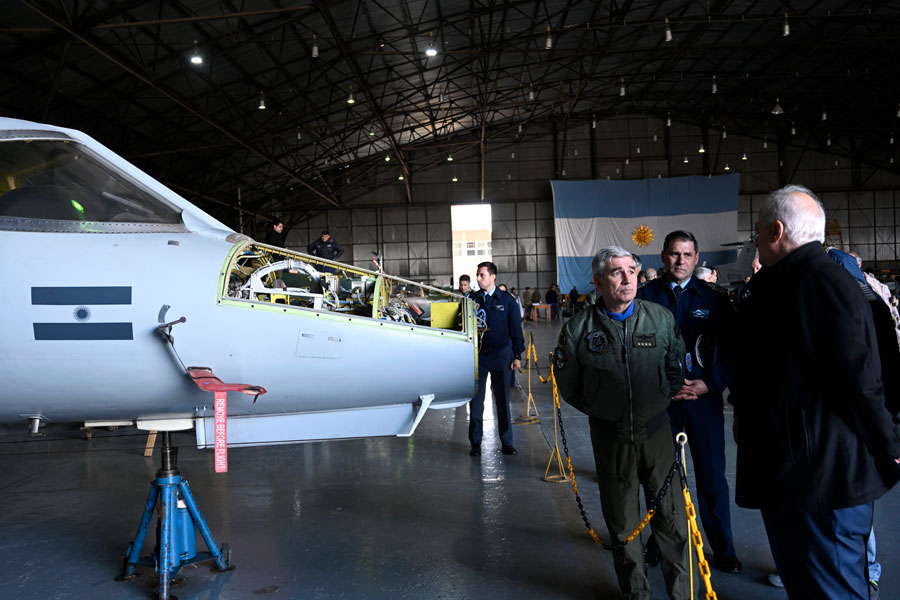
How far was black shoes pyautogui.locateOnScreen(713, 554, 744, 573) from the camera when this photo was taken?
4.00 metres

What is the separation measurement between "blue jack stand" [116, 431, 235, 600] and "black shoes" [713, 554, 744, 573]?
10.3ft

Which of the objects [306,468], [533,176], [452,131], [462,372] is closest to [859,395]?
[462,372]

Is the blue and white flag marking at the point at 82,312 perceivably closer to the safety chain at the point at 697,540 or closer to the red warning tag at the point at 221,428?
the red warning tag at the point at 221,428

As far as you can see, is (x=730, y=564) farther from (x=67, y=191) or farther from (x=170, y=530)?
(x=67, y=191)

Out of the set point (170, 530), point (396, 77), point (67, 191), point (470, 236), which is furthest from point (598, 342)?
point (470, 236)

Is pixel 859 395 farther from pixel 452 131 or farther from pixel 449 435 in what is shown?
pixel 452 131

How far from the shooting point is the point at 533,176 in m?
39.1

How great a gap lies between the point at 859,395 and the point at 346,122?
27.9m

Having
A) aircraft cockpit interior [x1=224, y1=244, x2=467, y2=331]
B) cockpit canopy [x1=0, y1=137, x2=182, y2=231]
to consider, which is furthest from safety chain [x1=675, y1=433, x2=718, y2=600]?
cockpit canopy [x1=0, y1=137, x2=182, y2=231]

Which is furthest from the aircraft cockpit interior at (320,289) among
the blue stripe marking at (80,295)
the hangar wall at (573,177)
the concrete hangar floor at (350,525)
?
the hangar wall at (573,177)

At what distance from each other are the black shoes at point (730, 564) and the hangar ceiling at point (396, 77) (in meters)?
14.9

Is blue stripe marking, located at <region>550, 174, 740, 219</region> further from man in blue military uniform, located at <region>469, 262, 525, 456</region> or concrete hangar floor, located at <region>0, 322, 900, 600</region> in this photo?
concrete hangar floor, located at <region>0, 322, 900, 600</region>

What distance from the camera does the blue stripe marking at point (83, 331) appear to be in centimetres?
347

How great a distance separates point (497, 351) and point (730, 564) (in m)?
3.62
